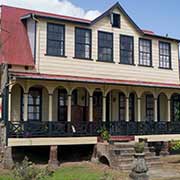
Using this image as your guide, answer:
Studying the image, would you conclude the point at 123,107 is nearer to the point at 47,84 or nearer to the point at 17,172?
the point at 47,84

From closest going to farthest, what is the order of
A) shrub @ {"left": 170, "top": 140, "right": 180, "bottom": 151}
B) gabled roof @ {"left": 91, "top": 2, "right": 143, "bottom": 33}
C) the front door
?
shrub @ {"left": 170, "top": 140, "right": 180, "bottom": 151}, gabled roof @ {"left": 91, "top": 2, "right": 143, "bottom": 33}, the front door

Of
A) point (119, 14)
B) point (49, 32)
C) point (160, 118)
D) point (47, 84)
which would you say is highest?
point (119, 14)

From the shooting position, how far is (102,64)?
2638cm

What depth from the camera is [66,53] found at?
983 inches

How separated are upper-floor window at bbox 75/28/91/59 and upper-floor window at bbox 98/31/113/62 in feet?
2.66

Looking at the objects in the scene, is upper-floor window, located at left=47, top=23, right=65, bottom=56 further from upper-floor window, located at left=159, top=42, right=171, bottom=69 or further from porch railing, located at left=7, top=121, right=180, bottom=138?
upper-floor window, located at left=159, top=42, right=171, bottom=69

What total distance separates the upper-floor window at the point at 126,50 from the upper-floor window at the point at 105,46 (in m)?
0.91

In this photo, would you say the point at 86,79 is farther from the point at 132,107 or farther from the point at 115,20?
the point at 132,107

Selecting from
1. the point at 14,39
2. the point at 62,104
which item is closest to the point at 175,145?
the point at 62,104

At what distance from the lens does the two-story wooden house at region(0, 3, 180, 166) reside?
891 inches

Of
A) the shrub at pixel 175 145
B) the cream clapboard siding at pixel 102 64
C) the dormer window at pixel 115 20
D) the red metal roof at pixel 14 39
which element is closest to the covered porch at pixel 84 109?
the shrub at pixel 175 145

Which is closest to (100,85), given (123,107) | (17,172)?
(123,107)

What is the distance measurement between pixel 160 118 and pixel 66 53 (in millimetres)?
9359

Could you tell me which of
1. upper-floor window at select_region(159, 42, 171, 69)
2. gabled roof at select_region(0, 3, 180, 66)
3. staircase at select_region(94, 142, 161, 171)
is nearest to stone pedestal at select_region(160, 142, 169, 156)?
staircase at select_region(94, 142, 161, 171)
